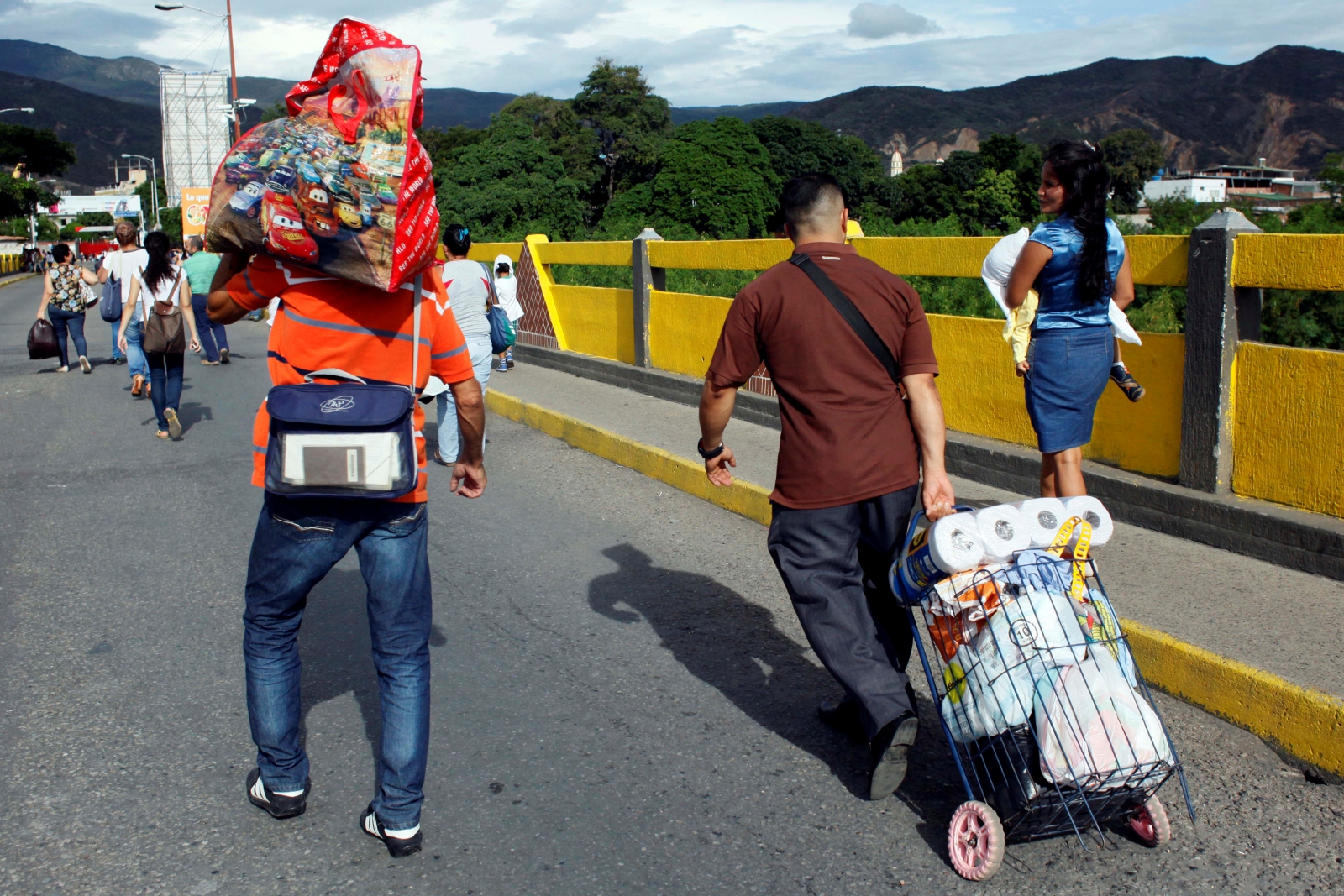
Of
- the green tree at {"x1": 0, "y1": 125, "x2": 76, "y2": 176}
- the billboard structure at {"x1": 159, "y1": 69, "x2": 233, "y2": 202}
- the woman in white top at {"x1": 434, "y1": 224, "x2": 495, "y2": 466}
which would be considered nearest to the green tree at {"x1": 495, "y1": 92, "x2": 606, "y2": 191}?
the billboard structure at {"x1": 159, "y1": 69, "x2": 233, "y2": 202}

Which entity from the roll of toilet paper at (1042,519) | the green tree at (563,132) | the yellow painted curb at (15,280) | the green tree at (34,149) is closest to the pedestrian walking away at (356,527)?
the roll of toilet paper at (1042,519)

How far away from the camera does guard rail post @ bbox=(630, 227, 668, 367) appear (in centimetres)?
1089

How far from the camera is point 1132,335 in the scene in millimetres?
4617

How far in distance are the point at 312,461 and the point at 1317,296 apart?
563 cm

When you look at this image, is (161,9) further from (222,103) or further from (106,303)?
(222,103)

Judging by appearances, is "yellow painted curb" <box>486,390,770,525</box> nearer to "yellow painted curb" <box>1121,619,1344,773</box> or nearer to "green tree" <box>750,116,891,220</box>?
"yellow painted curb" <box>1121,619,1344,773</box>

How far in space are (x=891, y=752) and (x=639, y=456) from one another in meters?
5.05

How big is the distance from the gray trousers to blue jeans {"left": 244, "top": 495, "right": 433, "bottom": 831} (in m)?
1.09

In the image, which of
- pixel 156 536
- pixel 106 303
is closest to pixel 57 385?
pixel 106 303

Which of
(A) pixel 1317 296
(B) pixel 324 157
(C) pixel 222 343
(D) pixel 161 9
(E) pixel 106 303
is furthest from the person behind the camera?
(D) pixel 161 9

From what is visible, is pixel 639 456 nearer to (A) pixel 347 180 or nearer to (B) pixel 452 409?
(B) pixel 452 409

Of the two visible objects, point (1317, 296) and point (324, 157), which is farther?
point (1317, 296)

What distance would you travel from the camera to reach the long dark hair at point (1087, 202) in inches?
167

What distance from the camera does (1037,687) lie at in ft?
8.98
